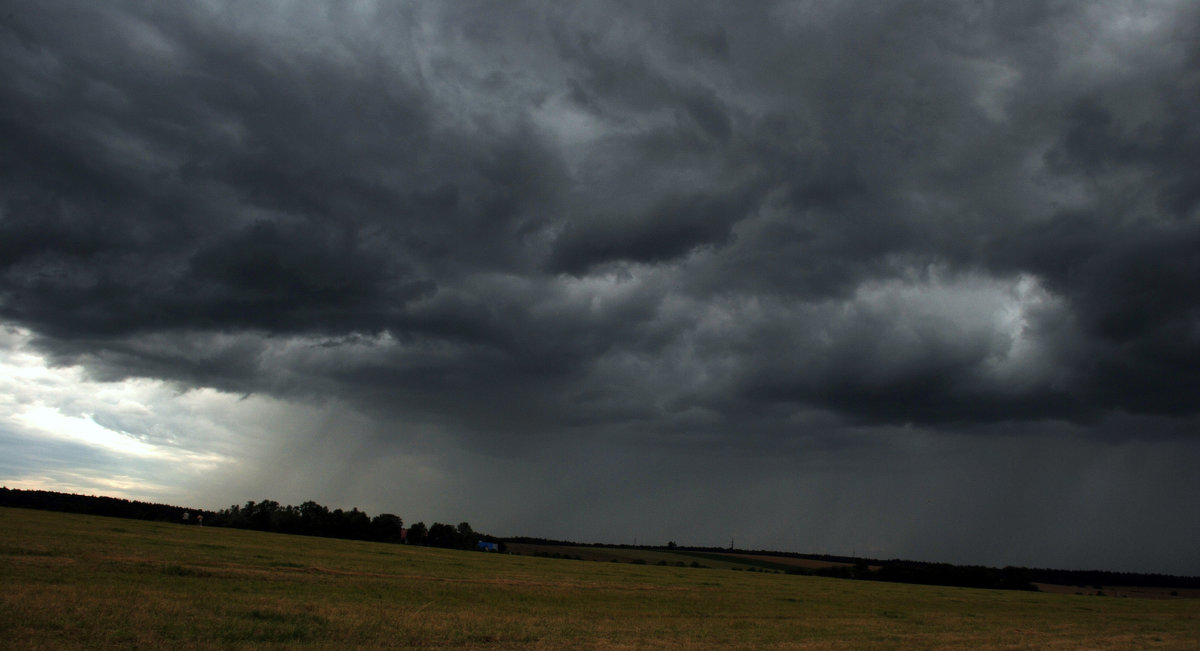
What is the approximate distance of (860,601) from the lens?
183 ft

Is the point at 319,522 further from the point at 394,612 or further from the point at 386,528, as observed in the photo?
the point at 394,612

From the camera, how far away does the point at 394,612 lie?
2617cm

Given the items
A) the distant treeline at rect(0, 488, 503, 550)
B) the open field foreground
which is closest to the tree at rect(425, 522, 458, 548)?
the distant treeline at rect(0, 488, 503, 550)

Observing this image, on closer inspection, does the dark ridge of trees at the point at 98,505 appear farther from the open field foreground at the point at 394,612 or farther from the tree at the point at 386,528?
the open field foreground at the point at 394,612

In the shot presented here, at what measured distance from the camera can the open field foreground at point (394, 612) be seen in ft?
64.4

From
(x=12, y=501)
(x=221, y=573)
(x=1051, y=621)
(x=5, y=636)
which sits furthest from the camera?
(x=12, y=501)

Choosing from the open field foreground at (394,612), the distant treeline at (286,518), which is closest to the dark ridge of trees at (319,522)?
the distant treeline at (286,518)

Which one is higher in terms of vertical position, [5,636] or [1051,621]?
[5,636]

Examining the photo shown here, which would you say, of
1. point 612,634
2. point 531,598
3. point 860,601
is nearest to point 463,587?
point 531,598

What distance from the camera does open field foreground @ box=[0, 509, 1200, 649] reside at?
1962 cm

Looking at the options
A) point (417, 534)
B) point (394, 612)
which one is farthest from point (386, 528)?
point (394, 612)

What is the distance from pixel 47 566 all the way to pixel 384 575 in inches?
686

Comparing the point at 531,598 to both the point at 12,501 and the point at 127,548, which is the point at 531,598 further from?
the point at 12,501

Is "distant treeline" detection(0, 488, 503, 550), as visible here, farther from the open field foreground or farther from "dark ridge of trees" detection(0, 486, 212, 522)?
the open field foreground
